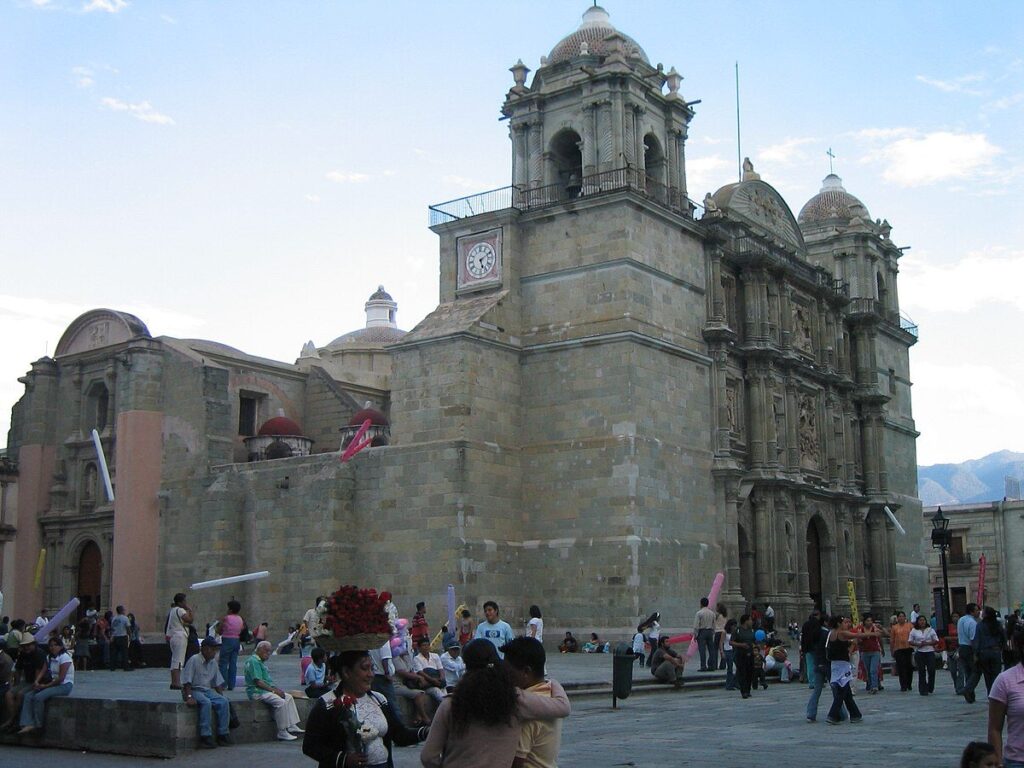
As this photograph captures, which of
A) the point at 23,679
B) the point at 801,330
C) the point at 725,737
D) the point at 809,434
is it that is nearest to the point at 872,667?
the point at 725,737

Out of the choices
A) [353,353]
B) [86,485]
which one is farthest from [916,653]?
[353,353]

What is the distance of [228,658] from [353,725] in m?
12.5

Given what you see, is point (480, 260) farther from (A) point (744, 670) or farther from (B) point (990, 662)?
(B) point (990, 662)

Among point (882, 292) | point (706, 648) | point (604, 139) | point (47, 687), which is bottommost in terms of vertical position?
point (706, 648)

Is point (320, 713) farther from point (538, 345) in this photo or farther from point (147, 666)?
point (538, 345)

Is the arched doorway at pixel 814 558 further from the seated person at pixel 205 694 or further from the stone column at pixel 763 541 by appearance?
the seated person at pixel 205 694

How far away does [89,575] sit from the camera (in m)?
40.0

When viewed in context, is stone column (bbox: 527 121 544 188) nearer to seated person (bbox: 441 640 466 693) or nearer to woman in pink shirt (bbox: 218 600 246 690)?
woman in pink shirt (bbox: 218 600 246 690)

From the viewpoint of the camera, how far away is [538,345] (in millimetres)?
33688

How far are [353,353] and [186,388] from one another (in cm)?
1421

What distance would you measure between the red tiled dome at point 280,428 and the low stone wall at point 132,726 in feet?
78.0

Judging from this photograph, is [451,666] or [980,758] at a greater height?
[980,758]

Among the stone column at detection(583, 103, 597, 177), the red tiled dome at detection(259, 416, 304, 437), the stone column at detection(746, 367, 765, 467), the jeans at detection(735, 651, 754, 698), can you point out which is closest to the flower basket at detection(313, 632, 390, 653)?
the jeans at detection(735, 651, 754, 698)

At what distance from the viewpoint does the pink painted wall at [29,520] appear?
132ft
